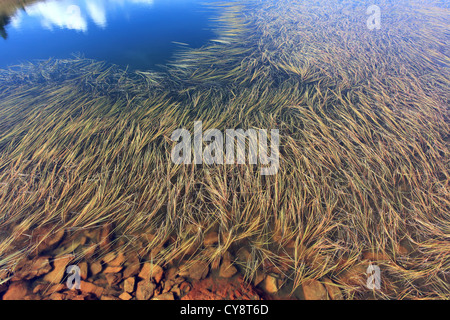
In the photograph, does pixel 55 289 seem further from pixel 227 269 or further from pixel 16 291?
pixel 227 269

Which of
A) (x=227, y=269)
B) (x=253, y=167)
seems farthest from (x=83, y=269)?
(x=253, y=167)

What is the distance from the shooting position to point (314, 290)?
Answer: 3.97ft

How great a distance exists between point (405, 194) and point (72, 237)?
2.87 m

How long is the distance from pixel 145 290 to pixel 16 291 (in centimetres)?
84

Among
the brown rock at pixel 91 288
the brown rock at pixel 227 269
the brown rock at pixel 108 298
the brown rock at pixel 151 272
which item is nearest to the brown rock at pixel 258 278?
the brown rock at pixel 227 269

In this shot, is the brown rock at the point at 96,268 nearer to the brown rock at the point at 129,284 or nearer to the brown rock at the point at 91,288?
the brown rock at the point at 91,288

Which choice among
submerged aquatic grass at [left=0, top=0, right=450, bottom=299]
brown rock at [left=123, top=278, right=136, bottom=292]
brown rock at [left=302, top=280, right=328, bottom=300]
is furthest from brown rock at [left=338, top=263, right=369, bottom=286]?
brown rock at [left=123, top=278, right=136, bottom=292]

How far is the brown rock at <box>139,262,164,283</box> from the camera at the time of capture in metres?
1.26

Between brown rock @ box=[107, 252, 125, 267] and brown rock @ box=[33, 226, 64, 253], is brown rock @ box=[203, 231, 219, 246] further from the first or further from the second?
brown rock @ box=[33, 226, 64, 253]

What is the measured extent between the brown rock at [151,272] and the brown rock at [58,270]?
54 centimetres

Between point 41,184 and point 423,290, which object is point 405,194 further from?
point 41,184

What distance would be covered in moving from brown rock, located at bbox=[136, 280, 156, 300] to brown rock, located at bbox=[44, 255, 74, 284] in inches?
21.7

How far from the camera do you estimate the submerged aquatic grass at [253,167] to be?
1383mm

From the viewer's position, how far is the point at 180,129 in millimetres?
2256
